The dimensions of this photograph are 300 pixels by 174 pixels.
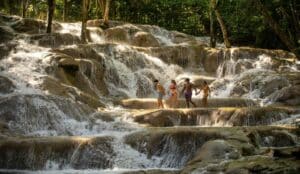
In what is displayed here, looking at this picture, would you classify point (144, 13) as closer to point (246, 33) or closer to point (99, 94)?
point (246, 33)

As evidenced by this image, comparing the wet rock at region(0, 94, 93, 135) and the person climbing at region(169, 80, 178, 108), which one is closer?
the wet rock at region(0, 94, 93, 135)

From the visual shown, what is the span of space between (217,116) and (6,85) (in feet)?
27.5

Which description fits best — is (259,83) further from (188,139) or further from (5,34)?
(5,34)

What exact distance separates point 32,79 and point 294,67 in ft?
48.1

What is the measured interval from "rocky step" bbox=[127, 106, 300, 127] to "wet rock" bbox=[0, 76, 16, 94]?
5.07 m

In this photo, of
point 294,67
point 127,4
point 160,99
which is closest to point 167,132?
point 160,99

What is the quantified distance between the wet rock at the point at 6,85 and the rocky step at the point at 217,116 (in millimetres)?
5067

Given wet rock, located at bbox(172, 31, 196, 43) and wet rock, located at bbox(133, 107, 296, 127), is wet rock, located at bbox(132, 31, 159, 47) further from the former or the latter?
wet rock, located at bbox(133, 107, 296, 127)

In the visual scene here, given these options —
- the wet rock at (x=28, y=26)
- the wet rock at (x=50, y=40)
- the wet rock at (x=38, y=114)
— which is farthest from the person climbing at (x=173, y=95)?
the wet rock at (x=28, y=26)

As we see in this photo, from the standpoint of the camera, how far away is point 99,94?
2481cm

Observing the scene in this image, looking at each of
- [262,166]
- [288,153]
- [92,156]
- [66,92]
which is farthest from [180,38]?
[262,166]

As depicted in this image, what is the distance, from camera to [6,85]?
2105 cm

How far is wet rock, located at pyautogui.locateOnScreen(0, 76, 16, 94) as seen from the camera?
20.8 metres

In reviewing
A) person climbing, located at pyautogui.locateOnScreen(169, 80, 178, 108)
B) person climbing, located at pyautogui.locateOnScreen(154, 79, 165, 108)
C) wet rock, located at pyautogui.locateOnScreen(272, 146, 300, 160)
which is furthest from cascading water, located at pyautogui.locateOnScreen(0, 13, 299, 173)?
wet rock, located at pyautogui.locateOnScreen(272, 146, 300, 160)
